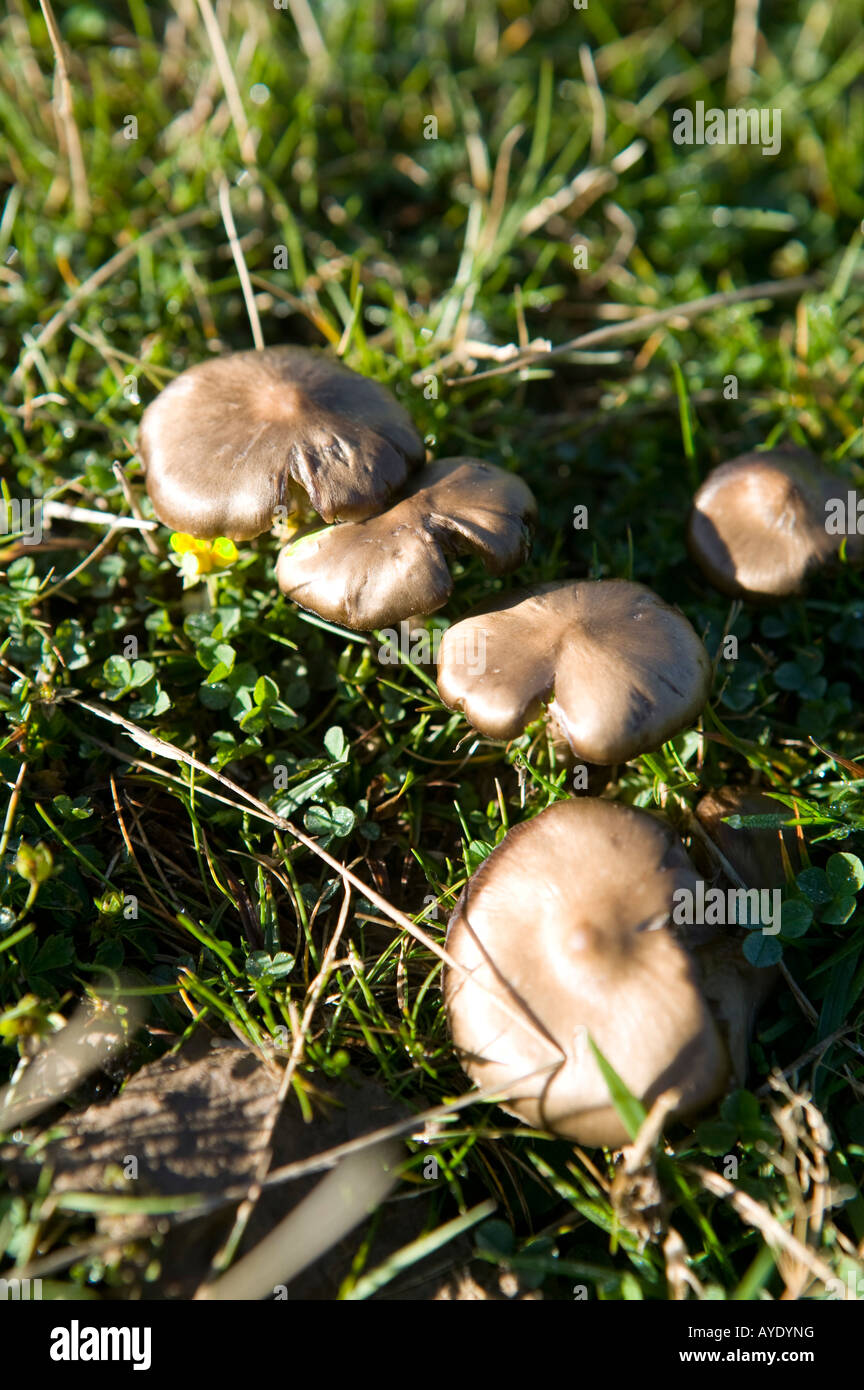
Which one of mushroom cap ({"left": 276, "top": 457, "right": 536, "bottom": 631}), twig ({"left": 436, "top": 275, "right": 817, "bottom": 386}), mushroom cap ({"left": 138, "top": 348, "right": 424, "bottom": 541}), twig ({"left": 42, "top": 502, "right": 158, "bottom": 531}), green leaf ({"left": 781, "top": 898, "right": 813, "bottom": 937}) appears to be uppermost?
twig ({"left": 436, "top": 275, "right": 817, "bottom": 386})

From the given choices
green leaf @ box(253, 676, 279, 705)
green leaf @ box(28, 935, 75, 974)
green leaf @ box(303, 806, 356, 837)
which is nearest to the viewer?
green leaf @ box(28, 935, 75, 974)

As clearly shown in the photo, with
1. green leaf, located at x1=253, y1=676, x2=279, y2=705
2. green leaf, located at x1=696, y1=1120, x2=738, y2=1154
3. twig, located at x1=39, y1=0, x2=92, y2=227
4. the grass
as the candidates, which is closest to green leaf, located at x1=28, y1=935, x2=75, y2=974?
the grass

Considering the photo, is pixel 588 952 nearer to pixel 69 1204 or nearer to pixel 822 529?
pixel 69 1204

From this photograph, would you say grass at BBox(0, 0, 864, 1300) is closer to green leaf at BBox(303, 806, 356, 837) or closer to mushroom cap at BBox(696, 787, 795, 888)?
green leaf at BBox(303, 806, 356, 837)

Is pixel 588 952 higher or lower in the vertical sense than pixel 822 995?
higher

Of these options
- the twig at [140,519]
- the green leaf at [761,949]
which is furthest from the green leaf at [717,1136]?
the twig at [140,519]

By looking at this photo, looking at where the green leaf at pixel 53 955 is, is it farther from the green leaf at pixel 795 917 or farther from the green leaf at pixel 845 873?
the green leaf at pixel 845 873

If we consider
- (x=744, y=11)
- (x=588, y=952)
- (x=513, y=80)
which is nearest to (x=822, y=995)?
(x=588, y=952)

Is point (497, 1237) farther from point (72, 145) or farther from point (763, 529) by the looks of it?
point (72, 145)
